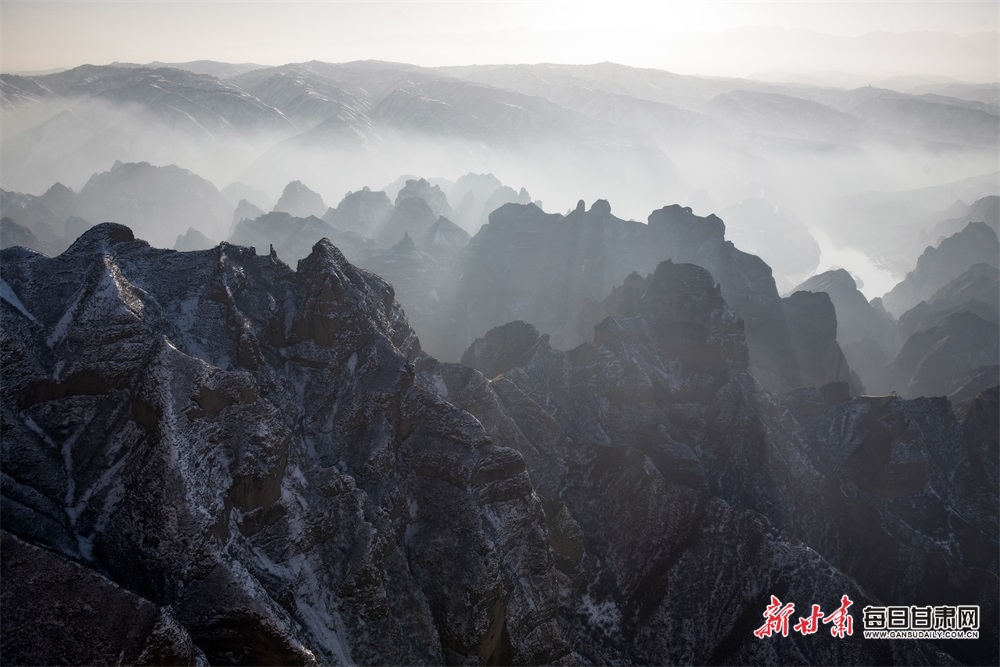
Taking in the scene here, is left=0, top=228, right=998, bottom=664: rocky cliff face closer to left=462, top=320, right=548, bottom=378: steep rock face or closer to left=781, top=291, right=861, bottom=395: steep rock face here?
left=462, top=320, right=548, bottom=378: steep rock face

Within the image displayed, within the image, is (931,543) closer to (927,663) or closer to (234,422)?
(927,663)

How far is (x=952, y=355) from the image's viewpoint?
109000mm

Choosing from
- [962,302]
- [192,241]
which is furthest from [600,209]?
[192,241]

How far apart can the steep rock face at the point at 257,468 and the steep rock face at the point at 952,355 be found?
337 ft

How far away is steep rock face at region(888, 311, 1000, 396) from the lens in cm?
10769

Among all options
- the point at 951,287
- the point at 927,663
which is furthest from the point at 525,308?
the point at 951,287

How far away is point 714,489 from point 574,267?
76.5 metres

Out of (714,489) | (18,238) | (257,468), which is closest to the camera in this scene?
(257,468)

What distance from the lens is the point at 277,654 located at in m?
29.6

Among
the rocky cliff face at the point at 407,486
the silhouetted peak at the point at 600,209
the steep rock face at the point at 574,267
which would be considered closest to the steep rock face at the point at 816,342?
the steep rock face at the point at 574,267

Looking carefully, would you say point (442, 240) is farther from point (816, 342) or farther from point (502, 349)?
point (816, 342)

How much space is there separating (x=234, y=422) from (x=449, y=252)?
13353 centimetres

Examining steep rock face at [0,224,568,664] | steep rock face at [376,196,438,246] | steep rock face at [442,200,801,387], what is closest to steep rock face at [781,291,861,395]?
steep rock face at [442,200,801,387]

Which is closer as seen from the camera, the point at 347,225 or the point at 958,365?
the point at 958,365
